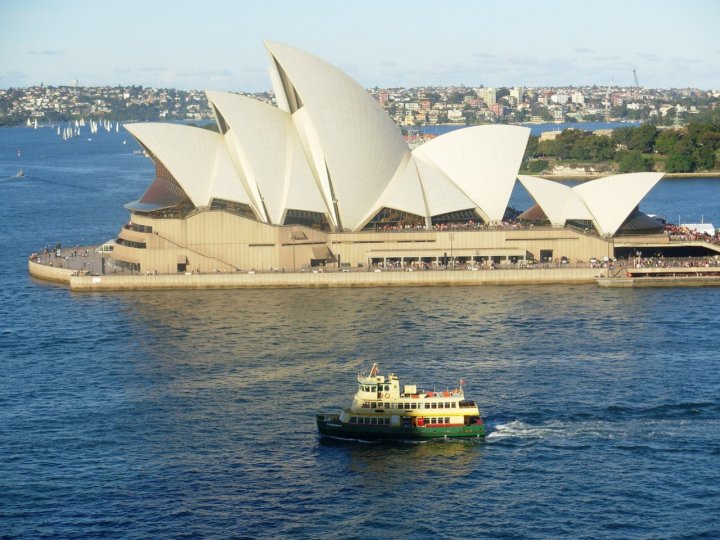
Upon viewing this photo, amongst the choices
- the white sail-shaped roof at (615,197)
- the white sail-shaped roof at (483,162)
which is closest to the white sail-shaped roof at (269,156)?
the white sail-shaped roof at (483,162)

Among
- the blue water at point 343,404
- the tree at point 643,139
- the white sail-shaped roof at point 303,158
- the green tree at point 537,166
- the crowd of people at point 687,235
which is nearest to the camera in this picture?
the blue water at point 343,404

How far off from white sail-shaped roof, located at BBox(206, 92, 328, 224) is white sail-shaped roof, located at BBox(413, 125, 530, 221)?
797 centimetres

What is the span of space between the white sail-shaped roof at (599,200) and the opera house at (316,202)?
8 cm

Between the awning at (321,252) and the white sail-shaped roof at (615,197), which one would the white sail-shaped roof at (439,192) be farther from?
the white sail-shaped roof at (615,197)

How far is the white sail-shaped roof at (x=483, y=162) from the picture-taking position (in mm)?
69625

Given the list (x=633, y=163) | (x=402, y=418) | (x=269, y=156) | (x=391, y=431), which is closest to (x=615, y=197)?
(x=269, y=156)

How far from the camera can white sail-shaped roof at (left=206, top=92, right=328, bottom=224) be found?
6581 cm

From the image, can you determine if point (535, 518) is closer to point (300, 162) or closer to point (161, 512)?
point (161, 512)

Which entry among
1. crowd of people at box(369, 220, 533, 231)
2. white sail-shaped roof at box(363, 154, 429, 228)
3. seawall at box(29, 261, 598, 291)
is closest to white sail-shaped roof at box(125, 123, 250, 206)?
seawall at box(29, 261, 598, 291)

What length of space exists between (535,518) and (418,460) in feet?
18.8

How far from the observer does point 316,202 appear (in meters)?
66.8

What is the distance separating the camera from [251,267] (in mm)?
65000

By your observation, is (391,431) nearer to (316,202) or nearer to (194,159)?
(316,202)

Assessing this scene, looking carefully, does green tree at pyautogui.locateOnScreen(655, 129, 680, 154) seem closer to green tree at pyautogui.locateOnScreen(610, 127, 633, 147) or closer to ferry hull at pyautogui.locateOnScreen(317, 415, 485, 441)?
green tree at pyautogui.locateOnScreen(610, 127, 633, 147)
